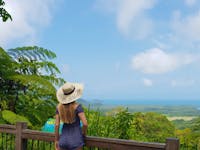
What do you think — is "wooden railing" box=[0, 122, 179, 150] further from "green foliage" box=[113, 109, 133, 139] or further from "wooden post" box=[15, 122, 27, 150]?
"green foliage" box=[113, 109, 133, 139]

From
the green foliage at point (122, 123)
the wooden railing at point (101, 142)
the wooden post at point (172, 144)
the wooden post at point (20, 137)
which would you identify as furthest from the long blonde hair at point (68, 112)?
the green foliage at point (122, 123)


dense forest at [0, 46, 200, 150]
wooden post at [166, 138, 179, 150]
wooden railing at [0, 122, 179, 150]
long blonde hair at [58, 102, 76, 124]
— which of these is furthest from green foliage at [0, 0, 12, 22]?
wooden post at [166, 138, 179, 150]

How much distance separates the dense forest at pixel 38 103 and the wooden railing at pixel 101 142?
1821mm

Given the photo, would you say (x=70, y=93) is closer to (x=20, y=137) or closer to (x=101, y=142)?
(x=101, y=142)

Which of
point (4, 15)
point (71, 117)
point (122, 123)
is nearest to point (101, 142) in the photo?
point (71, 117)

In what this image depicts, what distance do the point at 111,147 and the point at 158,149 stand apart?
628mm

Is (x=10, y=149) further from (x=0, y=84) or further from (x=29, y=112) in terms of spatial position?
(x=0, y=84)

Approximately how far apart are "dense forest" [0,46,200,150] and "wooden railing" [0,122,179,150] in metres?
1.82

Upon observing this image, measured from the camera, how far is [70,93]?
549 cm

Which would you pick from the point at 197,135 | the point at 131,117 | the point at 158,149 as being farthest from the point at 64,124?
the point at 197,135

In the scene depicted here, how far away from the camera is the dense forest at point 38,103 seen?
877 centimetres

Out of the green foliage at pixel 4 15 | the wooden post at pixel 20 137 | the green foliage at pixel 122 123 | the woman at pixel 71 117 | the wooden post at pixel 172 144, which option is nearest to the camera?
the wooden post at pixel 172 144

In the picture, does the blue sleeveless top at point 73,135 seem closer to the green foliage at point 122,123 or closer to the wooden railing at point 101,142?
the wooden railing at point 101,142

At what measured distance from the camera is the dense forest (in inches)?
345
